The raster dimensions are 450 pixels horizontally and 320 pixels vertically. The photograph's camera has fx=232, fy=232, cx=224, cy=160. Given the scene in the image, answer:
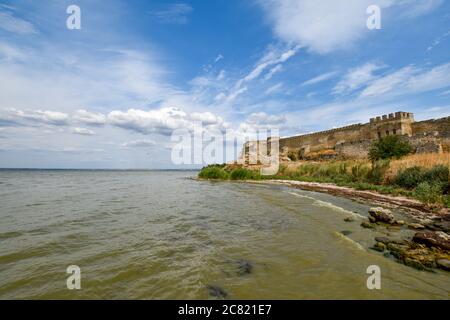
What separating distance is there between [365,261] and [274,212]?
584cm

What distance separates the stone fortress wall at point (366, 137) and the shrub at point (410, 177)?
381 inches

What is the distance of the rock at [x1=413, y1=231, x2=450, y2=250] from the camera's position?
5492 millimetres

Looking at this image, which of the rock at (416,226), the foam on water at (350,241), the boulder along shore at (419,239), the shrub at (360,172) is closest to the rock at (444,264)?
the boulder along shore at (419,239)

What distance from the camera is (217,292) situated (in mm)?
3936

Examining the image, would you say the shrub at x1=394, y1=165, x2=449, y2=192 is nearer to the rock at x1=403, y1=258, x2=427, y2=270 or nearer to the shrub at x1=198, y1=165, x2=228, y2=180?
the rock at x1=403, y1=258, x2=427, y2=270

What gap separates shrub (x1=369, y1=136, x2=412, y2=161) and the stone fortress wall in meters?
1.57

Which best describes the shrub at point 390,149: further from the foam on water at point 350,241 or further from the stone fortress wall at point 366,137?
the foam on water at point 350,241

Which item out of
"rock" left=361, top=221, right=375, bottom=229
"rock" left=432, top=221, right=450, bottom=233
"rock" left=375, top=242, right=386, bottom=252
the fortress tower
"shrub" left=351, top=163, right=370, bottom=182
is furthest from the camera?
the fortress tower

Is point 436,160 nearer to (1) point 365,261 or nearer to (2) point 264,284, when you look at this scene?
(1) point 365,261

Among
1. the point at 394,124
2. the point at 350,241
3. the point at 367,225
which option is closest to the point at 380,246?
the point at 350,241

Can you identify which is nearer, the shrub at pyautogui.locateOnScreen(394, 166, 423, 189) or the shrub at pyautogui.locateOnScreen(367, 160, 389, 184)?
the shrub at pyautogui.locateOnScreen(394, 166, 423, 189)

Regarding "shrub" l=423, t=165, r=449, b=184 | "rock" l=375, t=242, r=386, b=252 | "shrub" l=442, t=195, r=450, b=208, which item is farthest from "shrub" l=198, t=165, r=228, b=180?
"rock" l=375, t=242, r=386, b=252

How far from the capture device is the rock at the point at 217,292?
151 inches

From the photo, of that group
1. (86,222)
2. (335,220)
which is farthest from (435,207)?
(86,222)
